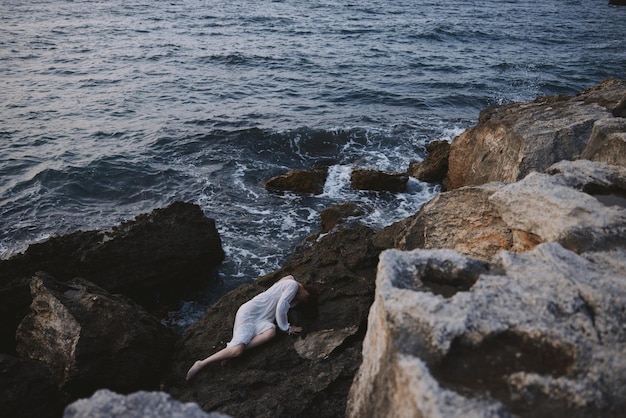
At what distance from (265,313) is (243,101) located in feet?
50.0

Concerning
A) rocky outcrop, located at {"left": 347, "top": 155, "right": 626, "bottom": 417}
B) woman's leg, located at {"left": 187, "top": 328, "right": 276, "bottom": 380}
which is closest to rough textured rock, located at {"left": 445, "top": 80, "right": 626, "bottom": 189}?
rocky outcrop, located at {"left": 347, "top": 155, "right": 626, "bottom": 417}

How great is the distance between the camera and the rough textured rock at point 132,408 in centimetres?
292

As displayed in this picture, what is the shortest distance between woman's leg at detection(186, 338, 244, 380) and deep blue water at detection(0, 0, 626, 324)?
11.9 ft

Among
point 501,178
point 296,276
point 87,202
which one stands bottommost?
point 87,202

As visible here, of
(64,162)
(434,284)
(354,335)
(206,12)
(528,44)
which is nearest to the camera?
(434,284)

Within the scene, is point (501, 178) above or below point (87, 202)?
above

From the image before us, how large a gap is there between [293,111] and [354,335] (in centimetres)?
1434

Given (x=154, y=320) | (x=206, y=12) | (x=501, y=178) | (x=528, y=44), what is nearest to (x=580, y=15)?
(x=528, y=44)

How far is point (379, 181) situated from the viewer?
12.8 meters

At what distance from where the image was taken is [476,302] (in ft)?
11.0

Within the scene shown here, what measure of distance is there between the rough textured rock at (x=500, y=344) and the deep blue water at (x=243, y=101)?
661cm

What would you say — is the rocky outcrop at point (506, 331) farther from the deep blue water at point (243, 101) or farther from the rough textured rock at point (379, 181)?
the rough textured rock at point (379, 181)

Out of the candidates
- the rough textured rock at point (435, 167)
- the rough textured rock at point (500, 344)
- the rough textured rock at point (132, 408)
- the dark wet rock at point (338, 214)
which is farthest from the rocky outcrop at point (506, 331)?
the rough textured rock at point (435, 167)

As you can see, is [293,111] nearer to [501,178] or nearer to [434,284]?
[501,178]
